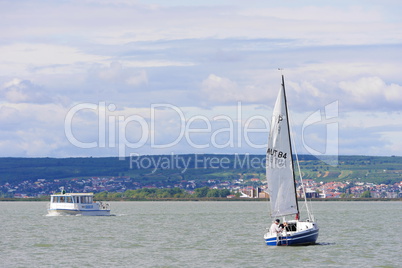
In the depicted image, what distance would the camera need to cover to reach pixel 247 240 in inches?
3061

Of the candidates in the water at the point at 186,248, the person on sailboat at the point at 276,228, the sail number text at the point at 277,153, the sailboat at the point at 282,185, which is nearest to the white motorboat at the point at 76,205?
the water at the point at 186,248

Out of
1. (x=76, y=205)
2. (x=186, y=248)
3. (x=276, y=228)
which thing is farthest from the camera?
(x=76, y=205)

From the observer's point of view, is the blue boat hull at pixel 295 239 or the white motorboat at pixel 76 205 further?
the white motorboat at pixel 76 205

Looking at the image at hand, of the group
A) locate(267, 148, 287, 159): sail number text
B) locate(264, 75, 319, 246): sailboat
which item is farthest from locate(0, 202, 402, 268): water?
locate(267, 148, 287, 159): sail number text

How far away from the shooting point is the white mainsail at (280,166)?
6456 centimetres

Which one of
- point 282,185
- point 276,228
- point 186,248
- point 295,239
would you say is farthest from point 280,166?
point 186,248

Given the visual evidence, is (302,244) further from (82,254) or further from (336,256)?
(82,254)

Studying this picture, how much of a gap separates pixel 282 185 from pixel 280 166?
66.1 inches

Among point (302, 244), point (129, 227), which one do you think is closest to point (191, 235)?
point (129, 227)

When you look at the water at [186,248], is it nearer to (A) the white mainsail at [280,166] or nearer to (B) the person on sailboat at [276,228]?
(B) the person on sailboat at [276,228]

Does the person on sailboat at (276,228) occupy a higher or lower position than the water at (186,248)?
higher

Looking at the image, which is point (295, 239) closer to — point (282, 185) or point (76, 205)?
point (282, 185)

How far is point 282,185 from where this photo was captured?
6544 cm

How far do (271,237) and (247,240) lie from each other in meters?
13.2
